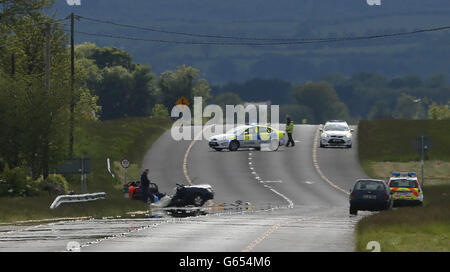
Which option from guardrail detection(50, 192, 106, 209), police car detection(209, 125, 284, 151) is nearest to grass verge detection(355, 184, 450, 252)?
guardrail detection(50, 192, 106, 209)

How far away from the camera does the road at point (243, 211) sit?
25095mm

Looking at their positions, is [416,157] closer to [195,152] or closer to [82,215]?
[195,152]

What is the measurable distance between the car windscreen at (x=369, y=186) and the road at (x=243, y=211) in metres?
1.35

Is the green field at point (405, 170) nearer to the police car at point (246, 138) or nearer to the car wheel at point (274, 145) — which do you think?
the car wheel at point (274, 145)

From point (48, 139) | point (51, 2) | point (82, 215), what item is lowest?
point (82, 215)

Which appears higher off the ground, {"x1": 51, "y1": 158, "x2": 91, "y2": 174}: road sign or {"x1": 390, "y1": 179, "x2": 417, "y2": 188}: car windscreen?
{"x1": 51, "y1": 158, "x2": 91, "y2": 174}: road sign

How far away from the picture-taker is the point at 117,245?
2430 cm

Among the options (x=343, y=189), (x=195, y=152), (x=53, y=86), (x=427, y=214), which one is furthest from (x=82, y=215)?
(x=195, y=152)

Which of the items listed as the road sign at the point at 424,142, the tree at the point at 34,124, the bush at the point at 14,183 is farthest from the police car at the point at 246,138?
the bush at the point at 14,183

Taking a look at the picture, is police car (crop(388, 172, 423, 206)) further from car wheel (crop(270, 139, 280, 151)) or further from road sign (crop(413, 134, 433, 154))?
car wheel (crop(270, 139, 280, 151))

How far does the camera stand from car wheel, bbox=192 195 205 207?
4368 centimetres

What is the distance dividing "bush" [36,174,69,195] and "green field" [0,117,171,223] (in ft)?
8.04

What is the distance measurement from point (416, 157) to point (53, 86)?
1316 inches
